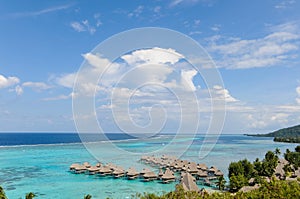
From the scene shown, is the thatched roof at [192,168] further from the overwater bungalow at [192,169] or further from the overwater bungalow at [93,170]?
the overwater bungalow at [93,170]

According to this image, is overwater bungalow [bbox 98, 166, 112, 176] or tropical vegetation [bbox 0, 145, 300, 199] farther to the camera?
overwater bungalow [bbox 98, 166, 112, 176]

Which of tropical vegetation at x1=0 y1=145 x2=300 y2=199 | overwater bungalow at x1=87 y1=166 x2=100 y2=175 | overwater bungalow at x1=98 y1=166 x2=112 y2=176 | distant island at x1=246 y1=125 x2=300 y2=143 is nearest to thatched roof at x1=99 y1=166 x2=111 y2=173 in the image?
overwater bungalow at x1=98 y1=166 x2=112 y2=176

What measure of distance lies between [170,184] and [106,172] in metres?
5.98

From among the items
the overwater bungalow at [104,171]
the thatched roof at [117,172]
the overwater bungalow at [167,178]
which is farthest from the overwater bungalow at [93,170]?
the overwater bungalow at [167,178]

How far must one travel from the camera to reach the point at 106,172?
2348cm

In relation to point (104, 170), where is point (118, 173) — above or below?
below

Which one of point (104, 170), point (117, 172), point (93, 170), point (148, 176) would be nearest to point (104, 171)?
point (104, 170)

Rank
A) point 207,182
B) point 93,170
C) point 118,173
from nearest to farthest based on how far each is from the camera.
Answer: point 207,182 → point 118,173 → point 93,170

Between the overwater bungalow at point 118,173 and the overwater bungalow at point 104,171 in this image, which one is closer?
the overwater bungalow at point 118,173

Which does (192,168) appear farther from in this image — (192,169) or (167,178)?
(167,178)

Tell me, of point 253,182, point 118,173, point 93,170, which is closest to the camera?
point 253,182

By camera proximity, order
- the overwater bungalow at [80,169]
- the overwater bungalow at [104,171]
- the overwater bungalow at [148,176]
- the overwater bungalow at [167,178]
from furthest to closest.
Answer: the overwater bungalow at [80,169] → the overwater bungalow at [104,171] → the overwater bungalow at [148,176] → the overwater bungalow at [167,178]

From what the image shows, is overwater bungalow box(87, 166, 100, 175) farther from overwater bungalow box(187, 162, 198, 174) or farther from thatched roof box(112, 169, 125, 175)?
overwater bungalow box(187, 162, 198, 174)

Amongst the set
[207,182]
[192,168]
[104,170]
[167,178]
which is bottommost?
[207,182]
